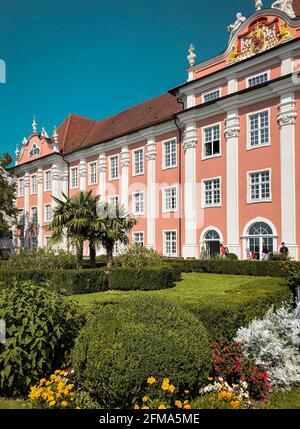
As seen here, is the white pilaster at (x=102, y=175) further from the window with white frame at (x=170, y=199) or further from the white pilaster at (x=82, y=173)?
the window with white frame at (x=170, y=199)

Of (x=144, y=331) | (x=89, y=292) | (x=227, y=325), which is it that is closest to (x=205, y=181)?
(x=89, y=292)

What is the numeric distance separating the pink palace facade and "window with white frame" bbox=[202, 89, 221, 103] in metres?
0.07

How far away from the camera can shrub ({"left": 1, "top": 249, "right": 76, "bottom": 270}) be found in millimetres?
16161

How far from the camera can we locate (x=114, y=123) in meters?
36.7

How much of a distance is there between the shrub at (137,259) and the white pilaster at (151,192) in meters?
10.0

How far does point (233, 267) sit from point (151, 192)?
1157 centimetres

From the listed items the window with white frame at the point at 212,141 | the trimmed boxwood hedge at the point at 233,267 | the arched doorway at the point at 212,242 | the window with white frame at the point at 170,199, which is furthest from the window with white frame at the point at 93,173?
the trimmed boxwood hedge at the point at 233,267

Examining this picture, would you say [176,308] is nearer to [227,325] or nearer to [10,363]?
[227,325]

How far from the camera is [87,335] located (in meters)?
4.31

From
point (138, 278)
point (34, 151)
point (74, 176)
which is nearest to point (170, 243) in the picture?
point (138, 278)

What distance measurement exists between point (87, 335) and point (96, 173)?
3162 centimetres

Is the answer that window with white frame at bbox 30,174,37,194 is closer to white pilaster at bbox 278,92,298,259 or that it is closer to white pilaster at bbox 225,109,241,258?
white pilaster at bbox 225,109,241,258

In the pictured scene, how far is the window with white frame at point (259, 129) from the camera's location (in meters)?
21.7

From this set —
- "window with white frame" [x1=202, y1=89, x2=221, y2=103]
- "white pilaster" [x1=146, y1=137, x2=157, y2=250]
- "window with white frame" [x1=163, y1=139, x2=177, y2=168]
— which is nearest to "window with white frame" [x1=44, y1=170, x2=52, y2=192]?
"white pilaster" [x1=146, y1=137, x2=157, y2=250]
